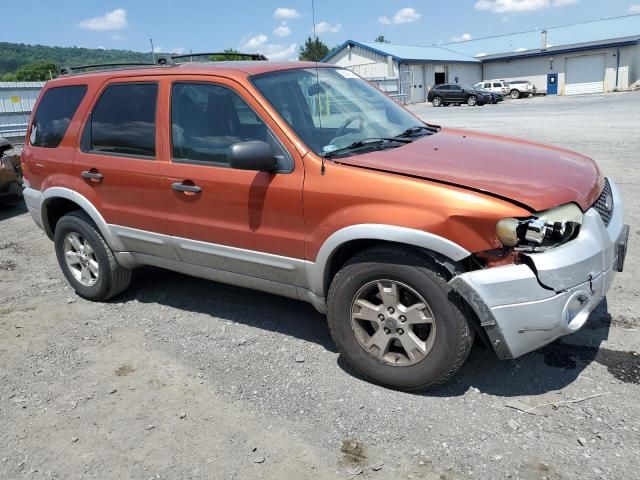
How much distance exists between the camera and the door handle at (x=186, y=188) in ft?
12.8

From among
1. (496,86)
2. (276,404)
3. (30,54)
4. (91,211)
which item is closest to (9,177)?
(91,211)

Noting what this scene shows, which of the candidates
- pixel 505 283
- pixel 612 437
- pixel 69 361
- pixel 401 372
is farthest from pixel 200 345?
pixel 612 437

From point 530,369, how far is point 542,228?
1100 millimetres

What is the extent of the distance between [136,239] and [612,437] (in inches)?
138

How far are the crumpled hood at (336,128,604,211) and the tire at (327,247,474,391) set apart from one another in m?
0.50

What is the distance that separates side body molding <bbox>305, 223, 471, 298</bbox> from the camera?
295 centimetres

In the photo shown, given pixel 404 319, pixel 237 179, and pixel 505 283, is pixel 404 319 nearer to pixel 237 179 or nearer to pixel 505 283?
pixel 505 283

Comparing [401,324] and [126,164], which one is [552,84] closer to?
[126,164]

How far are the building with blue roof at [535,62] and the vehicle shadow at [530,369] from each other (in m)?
38.1

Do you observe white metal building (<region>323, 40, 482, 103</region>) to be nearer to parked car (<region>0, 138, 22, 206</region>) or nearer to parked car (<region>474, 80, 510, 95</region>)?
parked car (<region>474, 80, 510, 95</region>)

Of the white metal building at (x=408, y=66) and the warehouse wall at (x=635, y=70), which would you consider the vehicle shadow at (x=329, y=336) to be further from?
the warehouse wall at (x=635, y=70)

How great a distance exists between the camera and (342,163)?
3371mm

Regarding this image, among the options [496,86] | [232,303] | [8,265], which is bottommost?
[232,303]

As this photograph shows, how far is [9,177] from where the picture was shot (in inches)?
346
